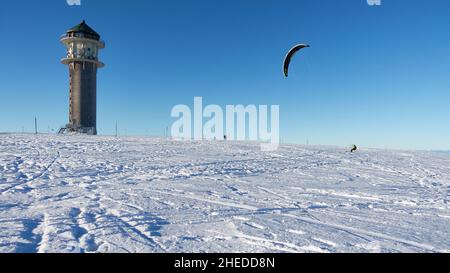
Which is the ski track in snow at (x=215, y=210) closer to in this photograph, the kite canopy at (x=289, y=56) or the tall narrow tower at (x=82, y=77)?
the kite canopy at (x=289, y=56)

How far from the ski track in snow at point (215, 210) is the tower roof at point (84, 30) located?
36.5m

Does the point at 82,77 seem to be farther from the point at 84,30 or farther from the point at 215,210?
the point at 215,210

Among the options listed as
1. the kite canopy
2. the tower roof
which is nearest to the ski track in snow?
the kite canopy

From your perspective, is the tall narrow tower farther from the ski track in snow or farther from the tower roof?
the ski track in snow

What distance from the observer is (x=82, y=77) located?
141 feet

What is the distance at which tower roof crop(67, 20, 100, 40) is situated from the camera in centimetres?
4491

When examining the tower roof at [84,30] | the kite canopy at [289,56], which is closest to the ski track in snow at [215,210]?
the kite canopy at [289,56]

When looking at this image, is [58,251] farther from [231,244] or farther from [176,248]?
[231,244]

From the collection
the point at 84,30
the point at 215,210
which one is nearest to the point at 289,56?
the point at 215,210

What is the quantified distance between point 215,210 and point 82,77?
136ft

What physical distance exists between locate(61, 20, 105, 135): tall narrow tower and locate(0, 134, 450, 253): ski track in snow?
30837 millimetres
